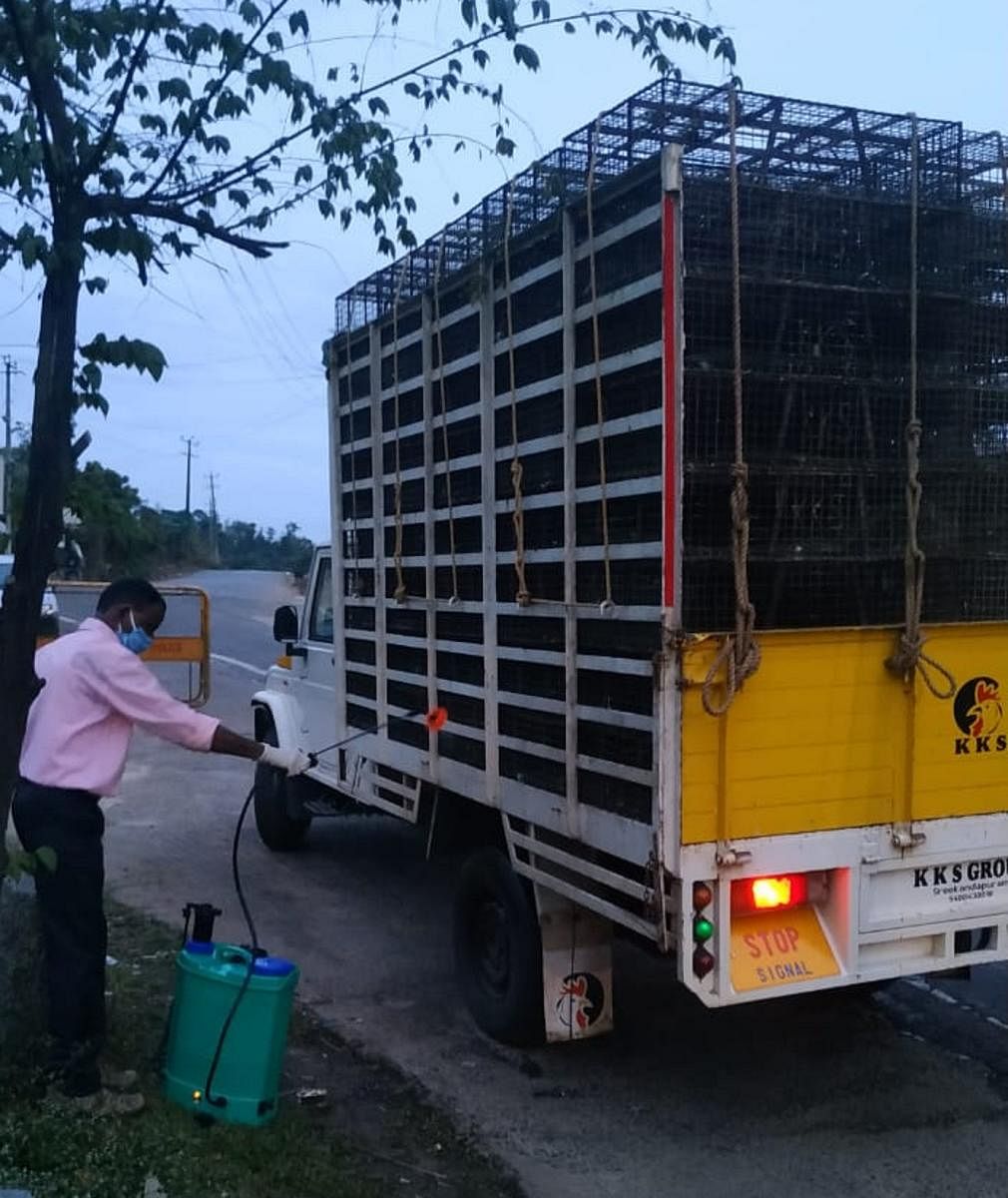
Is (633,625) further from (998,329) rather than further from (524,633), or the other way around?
(998,329)

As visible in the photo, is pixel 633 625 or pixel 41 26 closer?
pixel 41 26

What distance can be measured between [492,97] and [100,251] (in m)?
1.45

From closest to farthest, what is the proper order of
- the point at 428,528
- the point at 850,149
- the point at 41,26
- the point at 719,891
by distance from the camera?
1. the point at 41,26
2. the point at 719,891
3. the point at 850,149
4. the point at 428,528

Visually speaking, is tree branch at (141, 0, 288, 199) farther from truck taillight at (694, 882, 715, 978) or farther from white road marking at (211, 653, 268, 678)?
white road marking at (211, 653, 268, 678)

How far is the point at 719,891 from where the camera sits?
4.17m

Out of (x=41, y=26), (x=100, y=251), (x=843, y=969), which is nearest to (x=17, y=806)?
(x=100, y=251)

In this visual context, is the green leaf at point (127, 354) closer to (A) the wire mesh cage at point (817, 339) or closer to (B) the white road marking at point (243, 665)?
(A) the wire mesh cage at point (817, 339)

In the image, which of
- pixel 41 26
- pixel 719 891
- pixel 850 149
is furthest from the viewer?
pixel 850 149

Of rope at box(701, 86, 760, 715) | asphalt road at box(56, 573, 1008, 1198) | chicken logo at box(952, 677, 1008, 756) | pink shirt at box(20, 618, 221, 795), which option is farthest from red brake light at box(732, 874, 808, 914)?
pink shirt at box(20, 618, 221, 795)

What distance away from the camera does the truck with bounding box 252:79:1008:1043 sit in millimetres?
4168

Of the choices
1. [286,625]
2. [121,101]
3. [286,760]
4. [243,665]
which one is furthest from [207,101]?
[243,665]

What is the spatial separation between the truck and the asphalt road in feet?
1.18

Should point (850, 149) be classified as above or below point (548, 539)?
above

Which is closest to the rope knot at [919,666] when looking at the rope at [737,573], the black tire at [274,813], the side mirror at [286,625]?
the rope at [737,573]
